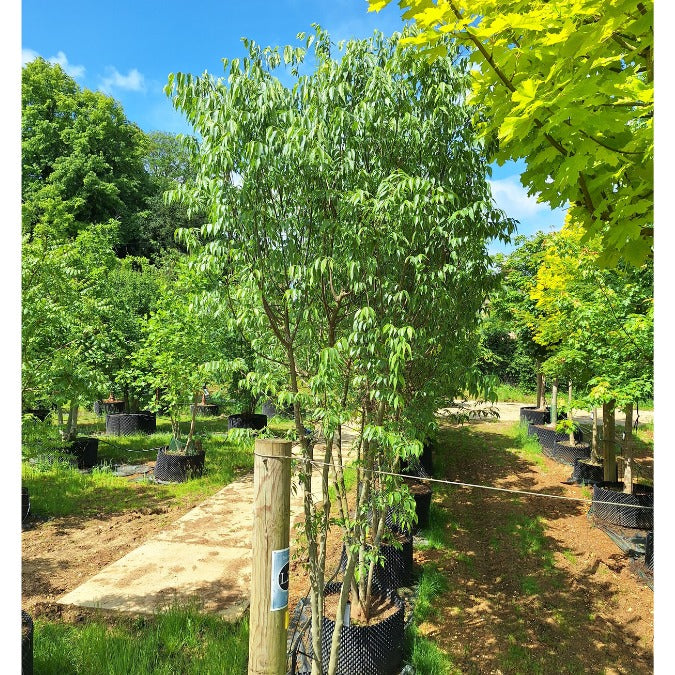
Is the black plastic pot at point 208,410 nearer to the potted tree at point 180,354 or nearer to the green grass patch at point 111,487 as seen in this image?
the green grass patch at point 111,487

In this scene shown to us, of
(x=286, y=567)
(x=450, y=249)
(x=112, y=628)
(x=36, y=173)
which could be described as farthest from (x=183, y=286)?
(x=36, y=173)

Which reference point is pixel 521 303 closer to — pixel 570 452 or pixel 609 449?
pixel 570 452

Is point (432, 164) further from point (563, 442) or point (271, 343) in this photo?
point (563, 442)

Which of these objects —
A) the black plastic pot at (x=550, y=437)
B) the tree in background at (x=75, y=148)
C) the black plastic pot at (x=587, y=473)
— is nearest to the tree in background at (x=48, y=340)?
the black plastic pot at (x=587, y=473)

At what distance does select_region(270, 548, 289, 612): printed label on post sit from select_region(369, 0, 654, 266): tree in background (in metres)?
1.97

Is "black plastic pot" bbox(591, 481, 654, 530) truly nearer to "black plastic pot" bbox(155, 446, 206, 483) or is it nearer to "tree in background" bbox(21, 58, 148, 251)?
"black plastic pot" bbox(155, 446, 206, 483)

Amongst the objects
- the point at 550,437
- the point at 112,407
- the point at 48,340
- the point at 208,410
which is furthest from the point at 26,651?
the point at 208,410

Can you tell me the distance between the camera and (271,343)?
365cm

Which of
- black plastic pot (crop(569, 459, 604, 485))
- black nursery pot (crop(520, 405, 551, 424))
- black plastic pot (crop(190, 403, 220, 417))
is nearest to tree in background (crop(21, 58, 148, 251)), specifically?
black plastic pot (crop(190, 403, 220, 417))

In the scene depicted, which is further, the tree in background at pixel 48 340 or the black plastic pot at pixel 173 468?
the black plastic pot at pixel 173 468

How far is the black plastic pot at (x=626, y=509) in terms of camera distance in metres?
6.90

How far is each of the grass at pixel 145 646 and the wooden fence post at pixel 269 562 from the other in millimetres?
1907

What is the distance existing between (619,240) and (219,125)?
2091 mm

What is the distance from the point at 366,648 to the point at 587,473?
6839mm
